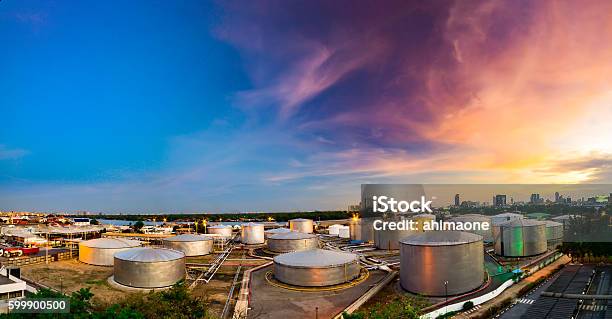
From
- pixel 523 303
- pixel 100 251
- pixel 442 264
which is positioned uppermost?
pixel 442 264

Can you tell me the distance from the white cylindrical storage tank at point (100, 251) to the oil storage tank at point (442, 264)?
3846cm

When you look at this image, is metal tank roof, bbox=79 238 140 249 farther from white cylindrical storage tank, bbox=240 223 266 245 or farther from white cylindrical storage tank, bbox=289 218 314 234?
white cylindrical storage tank, bbox=289 218 314 234

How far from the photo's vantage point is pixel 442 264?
3875 centimetres

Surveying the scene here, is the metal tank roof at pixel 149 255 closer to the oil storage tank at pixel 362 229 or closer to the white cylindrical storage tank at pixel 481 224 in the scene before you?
the oil storage tank at pixel 362 229

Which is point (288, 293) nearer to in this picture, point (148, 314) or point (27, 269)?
point (148, 314)

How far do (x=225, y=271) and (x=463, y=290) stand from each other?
2890cm

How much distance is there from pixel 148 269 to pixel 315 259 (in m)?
17.7

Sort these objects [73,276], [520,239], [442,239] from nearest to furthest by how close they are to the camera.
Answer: [442,239]
[73,276]
[520,239]

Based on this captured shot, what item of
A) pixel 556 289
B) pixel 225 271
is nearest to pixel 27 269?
pixel 225 271

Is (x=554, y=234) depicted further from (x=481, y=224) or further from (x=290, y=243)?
(x=290, y=243)

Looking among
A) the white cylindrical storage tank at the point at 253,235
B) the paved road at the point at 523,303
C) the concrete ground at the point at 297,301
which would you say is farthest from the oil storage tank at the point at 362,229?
the paved road at the point at 523,303

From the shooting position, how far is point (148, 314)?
71.1ft

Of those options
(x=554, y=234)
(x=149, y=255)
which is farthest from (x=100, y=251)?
(x=554, y=234)

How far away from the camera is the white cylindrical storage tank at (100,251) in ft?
178
